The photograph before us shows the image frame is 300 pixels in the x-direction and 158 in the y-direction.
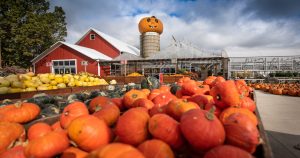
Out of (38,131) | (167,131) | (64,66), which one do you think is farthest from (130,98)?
(64,66)

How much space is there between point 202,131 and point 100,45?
28433mm

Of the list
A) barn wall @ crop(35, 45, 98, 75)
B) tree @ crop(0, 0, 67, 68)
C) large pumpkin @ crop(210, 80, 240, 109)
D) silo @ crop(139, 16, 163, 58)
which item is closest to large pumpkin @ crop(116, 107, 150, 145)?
large pumpkin @ crop(210, 80, 240, 109)

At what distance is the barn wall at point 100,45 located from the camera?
90.3 ft

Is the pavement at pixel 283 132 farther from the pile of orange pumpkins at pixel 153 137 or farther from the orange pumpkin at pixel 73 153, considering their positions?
the orange pumpkin at pixel 73 153

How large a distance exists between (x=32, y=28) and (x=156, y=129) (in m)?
30.9

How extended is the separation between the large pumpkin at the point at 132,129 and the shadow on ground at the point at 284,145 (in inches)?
117

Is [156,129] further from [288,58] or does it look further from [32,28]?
[32,28]

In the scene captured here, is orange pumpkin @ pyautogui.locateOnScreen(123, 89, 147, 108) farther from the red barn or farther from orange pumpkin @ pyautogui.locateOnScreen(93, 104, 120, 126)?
the red barn

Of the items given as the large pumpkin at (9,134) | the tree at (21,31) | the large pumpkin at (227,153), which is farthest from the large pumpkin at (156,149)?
the tree at (21,31)

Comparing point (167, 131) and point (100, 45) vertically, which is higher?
point (100, 45)

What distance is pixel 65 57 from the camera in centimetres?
2520

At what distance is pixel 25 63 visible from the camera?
2866 centimetres

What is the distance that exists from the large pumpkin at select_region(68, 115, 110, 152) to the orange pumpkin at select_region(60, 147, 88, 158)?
0.04 metres

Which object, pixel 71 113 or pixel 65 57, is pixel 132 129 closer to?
pixel 71 113
